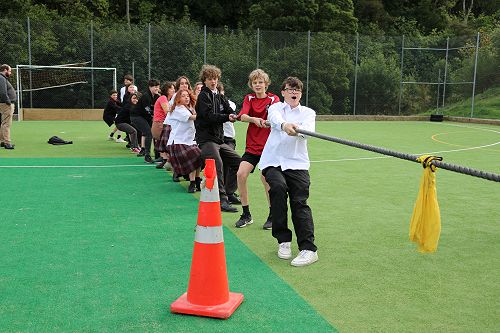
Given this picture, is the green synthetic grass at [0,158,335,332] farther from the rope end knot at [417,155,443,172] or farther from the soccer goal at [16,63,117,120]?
the soccer goal at [16,63,117,120]

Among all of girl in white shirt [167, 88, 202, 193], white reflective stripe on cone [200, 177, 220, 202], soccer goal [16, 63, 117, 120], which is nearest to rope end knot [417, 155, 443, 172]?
white reflective stripe on cone [200, 177, 220, 202]

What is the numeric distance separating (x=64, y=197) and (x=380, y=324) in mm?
5507

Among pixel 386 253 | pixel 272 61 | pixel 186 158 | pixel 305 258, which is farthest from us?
pixel 272 61

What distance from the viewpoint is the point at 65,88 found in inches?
971

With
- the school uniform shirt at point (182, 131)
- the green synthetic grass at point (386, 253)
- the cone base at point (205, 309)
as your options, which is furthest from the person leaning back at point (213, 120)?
the cone base at point (205, 309)

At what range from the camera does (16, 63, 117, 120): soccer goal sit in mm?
24094

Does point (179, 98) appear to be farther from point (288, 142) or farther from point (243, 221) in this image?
point (288, 142)

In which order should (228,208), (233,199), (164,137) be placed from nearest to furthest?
(228,208)
(233,199)
(164,137)

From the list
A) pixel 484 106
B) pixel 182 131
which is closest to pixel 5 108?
pixel 182 131

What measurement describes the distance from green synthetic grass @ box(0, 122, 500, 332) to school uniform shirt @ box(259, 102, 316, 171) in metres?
0.87

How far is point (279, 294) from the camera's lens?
4.59 meters

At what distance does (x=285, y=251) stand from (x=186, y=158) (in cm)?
373

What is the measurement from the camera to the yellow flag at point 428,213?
378 cm

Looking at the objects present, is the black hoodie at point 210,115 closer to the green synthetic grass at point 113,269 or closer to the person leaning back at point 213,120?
the person leaning back at point 213,120
